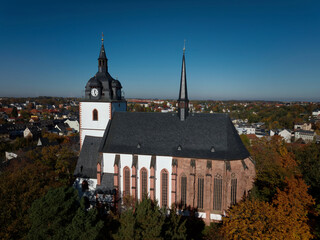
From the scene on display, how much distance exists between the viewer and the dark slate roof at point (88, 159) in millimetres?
29750

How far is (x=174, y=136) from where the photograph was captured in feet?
92.5

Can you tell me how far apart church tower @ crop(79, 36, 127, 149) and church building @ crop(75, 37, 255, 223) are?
137 mm

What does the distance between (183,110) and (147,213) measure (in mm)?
14016

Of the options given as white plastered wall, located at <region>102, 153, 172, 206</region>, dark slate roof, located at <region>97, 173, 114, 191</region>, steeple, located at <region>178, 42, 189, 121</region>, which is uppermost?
steeple, located at <region>178, 42, 189, 121</region>

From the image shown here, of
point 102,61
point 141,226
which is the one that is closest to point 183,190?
point 141,226

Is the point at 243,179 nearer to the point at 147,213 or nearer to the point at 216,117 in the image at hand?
the point at 216,117

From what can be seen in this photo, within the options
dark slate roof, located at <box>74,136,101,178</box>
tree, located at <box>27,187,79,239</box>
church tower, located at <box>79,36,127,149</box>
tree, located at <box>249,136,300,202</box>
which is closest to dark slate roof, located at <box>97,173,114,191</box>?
dark slate roof, located at <box>74,136,101,178</box>

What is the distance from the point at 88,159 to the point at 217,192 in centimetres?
1709

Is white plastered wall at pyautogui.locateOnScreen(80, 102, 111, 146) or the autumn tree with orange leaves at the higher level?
white plastered wall at pyautogui.locateOnScreen(80, 102, 111, 146)

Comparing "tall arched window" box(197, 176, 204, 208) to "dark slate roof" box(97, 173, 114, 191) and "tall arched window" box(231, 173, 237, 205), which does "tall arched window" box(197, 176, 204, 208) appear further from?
"dark slate roof" box(97, 173, 114, 191)

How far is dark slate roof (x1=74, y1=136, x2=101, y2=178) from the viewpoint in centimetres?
2975

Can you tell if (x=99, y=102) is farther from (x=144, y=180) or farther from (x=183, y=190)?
(x=183, y=190)

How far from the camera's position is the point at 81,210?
57.3 ft

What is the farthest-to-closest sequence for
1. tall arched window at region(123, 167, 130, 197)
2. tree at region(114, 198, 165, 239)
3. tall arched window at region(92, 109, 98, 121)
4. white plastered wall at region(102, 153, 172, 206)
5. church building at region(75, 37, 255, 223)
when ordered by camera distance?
tall arched window at region(92, 109, 98, 121) → tall arched window at region(123, 167, 130, 197) → white plastered wall at region(102, 153, 172, 206) → church building at region(75, 37, 255, 223) → tree at region(114, 198, 165, 239)
